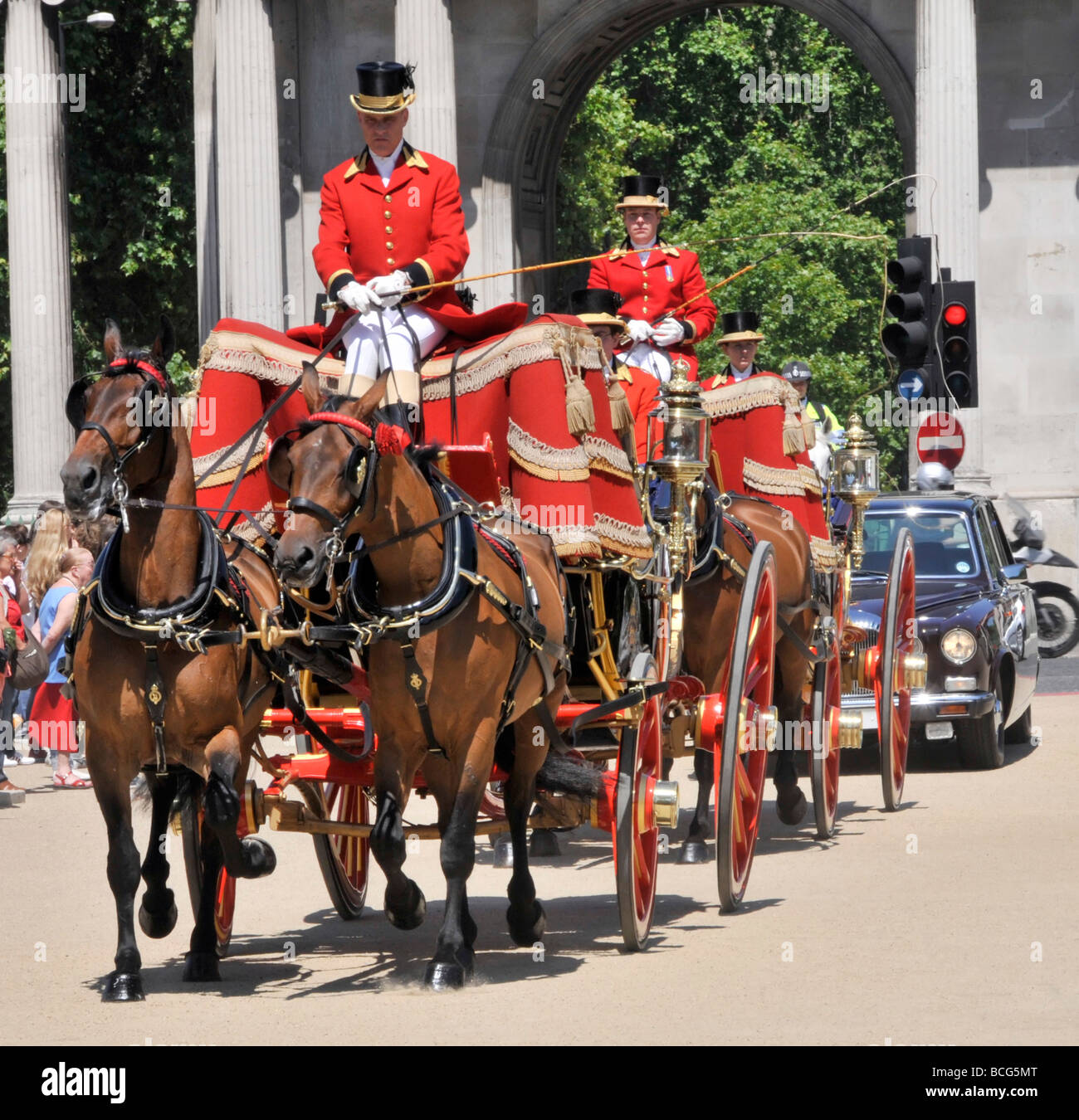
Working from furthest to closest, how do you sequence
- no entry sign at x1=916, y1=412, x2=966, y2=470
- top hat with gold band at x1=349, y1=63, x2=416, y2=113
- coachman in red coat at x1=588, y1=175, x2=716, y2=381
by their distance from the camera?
no entry sign at x1=916, y1=412, x2=966, y2=470
coachman in red coat at x1=588, y1=175, x2=716, y2=381
top hat with gold band at x1=349, y1=63, x2=416, y2=113

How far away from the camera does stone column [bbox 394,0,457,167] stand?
2733 cm

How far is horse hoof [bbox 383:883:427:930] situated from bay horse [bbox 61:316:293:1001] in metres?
0.50

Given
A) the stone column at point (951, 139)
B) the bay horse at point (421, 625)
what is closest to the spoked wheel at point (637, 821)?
the bay horse at point (421, 625)

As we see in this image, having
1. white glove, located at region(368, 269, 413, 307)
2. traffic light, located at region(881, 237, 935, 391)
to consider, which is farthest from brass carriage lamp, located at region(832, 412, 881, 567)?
white glove, located at region(368, 269, 413, 307)

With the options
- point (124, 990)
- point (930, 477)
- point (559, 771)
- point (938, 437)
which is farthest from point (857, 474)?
point (938, 437)

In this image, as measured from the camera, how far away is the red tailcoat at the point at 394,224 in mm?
9195

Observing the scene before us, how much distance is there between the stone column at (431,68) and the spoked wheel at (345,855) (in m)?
18.5

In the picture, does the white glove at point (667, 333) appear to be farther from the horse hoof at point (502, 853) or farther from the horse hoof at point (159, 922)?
the horse hoof at point (159, 922)

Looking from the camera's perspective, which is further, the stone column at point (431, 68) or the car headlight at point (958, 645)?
the stone column at point (431, 68)

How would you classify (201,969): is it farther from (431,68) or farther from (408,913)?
(431,68)

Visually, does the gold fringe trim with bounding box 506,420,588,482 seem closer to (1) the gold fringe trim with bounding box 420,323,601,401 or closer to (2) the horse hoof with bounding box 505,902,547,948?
(1) the gold fringe trim with bounding box 420,323,601,401
